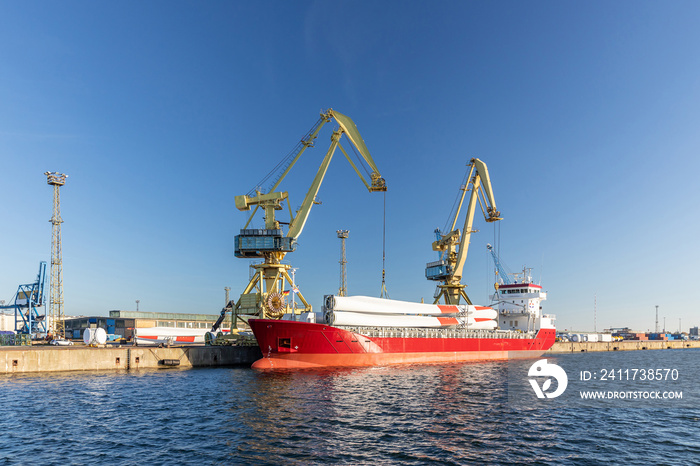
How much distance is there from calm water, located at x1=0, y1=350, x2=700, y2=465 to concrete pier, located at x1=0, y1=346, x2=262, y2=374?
676 centimetres

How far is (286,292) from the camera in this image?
6575cm

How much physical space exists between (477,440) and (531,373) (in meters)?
33.6

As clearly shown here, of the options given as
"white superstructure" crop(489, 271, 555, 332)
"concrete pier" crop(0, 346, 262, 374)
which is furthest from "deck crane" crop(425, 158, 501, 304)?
"concrete pier" crop(0, 346, 262, 374)

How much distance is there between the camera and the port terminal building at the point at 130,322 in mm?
103188

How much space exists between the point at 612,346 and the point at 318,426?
13130cm

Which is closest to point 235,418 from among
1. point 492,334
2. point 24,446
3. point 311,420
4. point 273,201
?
point 311,420

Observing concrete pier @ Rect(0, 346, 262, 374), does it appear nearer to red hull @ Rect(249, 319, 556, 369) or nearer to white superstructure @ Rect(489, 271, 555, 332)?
red hull @ Rect(249, 319, 556, 369)

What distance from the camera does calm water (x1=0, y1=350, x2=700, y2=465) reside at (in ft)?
68.7

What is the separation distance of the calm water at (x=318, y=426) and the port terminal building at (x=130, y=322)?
6614 cm

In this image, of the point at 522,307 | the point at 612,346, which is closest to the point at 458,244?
the point at 522,307

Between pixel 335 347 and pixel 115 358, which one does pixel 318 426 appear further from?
pixel 115 358

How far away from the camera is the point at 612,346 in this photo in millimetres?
126812

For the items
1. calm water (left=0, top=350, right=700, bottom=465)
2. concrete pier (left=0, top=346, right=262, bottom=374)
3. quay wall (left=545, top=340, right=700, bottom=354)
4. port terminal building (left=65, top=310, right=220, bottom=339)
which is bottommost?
quay wall (left=545, top=340, right=700, bottom=354)

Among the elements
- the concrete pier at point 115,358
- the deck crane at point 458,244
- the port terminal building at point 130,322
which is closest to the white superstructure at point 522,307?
the deck crane at point 458,244
